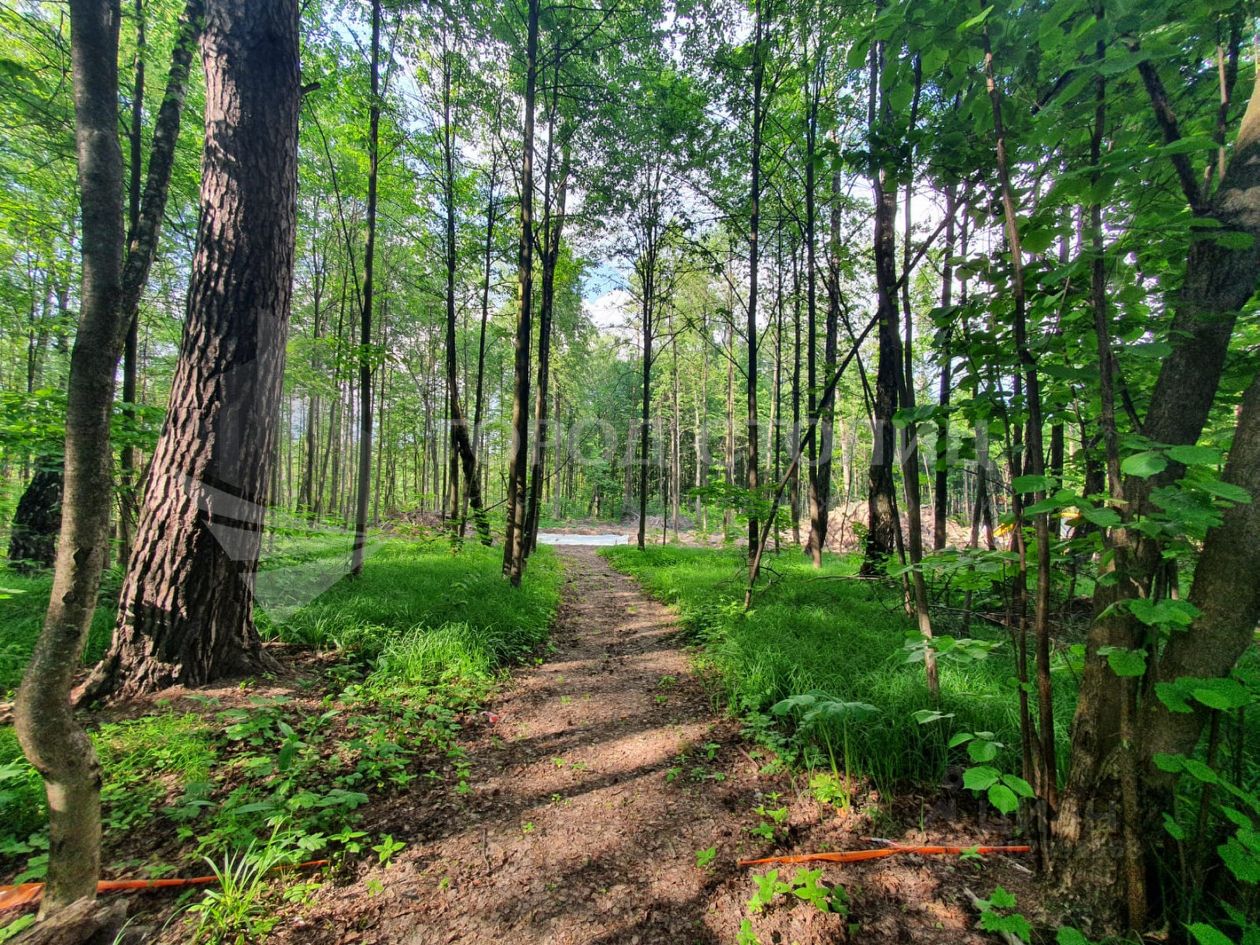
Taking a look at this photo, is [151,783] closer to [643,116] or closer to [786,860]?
[786,860]

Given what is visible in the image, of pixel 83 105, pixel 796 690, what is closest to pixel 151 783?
pixel 83 105

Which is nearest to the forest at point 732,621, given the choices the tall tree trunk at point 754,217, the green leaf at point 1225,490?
the green leaf at point 1225,490

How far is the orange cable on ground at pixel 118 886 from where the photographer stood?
1.43 meters

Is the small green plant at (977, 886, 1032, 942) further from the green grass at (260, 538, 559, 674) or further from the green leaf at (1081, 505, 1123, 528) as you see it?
the green grass at (260, 538, 559, 674)

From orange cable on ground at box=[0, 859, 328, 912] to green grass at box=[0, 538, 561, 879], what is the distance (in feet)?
0.26

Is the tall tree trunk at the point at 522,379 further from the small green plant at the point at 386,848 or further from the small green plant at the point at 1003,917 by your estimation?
the small green plant at the point at 1003,917

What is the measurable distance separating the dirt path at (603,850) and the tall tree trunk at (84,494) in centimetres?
72

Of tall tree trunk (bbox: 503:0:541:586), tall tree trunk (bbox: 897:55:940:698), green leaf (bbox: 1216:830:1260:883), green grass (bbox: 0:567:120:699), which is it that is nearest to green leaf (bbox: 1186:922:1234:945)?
green leaf (bbox: 1216:830:1260:883)

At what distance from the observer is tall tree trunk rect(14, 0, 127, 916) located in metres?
1.29

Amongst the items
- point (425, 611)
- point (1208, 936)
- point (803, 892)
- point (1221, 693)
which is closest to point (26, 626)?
point (425, 611)

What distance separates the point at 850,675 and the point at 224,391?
16.1 feet

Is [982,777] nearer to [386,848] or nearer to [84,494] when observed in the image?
[386,848]

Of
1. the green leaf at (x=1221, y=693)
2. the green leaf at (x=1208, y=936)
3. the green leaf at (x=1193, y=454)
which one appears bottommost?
the green leaf at (x=1208, y=936)

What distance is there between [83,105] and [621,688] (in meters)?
4.23
